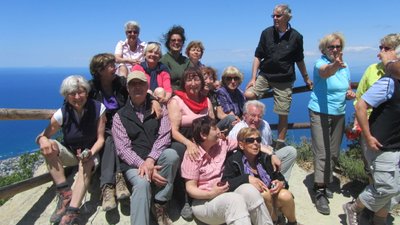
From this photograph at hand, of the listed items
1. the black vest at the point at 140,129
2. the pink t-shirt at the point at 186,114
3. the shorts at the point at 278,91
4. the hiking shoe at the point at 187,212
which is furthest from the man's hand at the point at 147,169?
the shorts at the point at 278,91

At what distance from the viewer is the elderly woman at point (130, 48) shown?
6465mm

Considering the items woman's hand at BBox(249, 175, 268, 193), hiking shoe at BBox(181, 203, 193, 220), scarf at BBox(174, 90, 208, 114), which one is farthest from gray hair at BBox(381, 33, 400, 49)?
→ hiking shoe at BBox(181, 203, 193, 220)

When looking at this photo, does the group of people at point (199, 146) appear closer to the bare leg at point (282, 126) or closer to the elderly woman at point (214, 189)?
the elderly woman at point (214, 189)

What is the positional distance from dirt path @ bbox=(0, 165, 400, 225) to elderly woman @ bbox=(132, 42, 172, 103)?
1.83m

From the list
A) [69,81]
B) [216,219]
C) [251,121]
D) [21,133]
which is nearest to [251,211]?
[216,219]

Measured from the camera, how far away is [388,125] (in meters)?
4.03

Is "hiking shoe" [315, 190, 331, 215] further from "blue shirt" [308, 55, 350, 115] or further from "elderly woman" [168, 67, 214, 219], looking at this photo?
"elderly woman" [168, 67, 214, 219]

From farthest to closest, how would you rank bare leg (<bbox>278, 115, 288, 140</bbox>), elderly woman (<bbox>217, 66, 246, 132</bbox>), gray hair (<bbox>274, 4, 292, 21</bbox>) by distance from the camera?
bare leg (<bbox>278, 115, 288, 140</bbox>), gray hair (<bbox>274, 4, 292, 21</bbox>), elderly woman (<bbox>217, 66, 246, 132</bbox>)

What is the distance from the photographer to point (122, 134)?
169 inches

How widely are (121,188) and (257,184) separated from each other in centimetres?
164

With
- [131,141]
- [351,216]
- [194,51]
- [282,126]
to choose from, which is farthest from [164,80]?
[351,216]

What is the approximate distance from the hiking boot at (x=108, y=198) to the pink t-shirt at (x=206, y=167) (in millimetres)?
947

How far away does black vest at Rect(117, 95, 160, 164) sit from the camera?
14.2 ft

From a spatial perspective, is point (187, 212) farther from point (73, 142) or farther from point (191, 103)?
point (73, 142)
